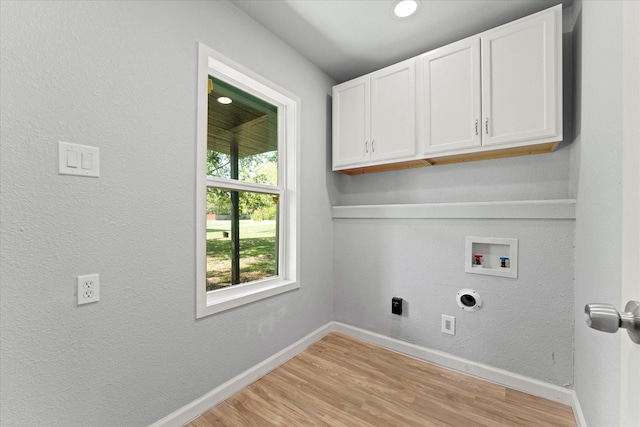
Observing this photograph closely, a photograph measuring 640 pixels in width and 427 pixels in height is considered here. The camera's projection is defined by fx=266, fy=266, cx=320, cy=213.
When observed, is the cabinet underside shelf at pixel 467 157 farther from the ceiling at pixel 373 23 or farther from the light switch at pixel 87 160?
the light switch at pixel 87 160

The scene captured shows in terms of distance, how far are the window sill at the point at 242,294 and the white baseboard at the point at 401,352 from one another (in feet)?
1.51

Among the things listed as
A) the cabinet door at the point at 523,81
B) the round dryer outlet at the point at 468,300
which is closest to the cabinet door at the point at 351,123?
the cabinet door at the point at 523,81

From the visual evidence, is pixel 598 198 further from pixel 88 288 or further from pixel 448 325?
pixel 88 288

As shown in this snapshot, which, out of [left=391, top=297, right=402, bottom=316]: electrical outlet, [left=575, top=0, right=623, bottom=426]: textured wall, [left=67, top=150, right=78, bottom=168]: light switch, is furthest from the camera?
[left=391, top=297, right=402, bottom=316]: electrical outlet

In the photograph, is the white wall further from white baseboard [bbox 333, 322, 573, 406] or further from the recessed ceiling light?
white baseboard [bbox 333, 322, 573, 406]

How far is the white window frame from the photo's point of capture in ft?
4.96

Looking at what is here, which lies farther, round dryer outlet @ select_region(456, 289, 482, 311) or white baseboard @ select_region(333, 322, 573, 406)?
round dryer outlet @ select_region(456, 289, 482, 311)

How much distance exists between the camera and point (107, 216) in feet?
3.86

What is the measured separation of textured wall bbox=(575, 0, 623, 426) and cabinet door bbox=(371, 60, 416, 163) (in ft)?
2.98

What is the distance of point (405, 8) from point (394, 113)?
0.65 m

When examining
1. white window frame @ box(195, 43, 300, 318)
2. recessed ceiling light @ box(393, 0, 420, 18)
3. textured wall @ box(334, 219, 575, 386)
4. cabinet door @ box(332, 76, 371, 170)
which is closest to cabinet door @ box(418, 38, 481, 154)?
recessed ceiling light @ box(393, 0, 420, 18)

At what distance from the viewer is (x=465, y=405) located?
1.57 meters

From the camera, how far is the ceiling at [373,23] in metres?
1.65

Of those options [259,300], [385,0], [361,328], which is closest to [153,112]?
[259,300]
